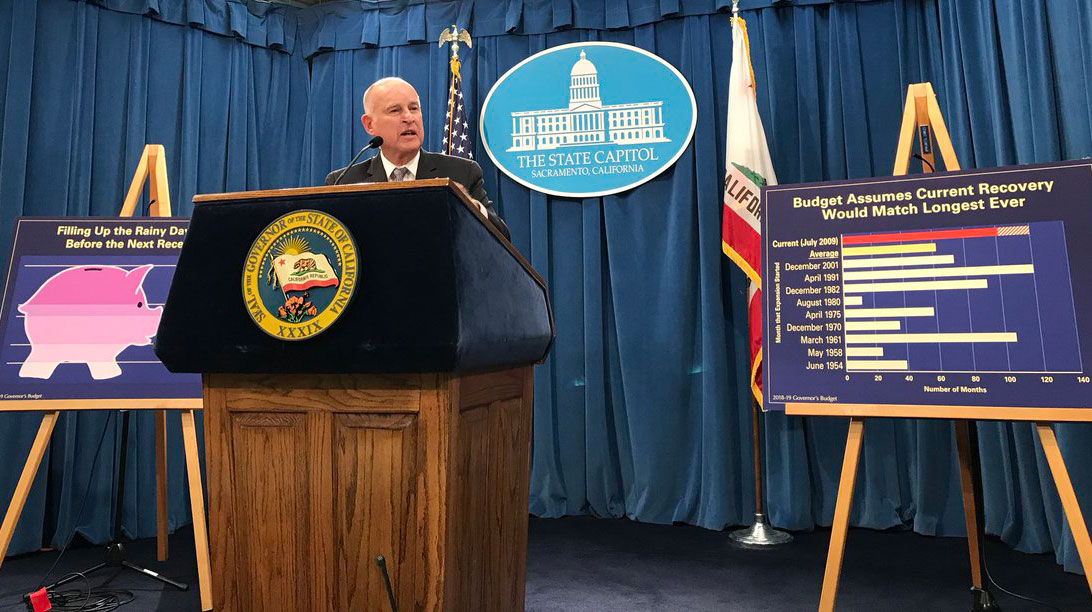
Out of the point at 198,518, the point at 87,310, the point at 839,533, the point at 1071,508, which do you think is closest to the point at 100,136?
the point at 87,310

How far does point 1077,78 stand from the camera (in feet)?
7.18

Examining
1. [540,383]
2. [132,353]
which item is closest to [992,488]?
[540,383]

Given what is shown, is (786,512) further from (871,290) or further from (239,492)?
(239,492)

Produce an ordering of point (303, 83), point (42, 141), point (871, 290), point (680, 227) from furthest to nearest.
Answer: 1. point (303, 83)
2. point (680, 227)
3. point (42, 141)
4. point (871, 290)

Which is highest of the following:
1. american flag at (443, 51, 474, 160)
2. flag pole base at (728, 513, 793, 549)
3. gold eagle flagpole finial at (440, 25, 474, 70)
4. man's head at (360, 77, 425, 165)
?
gold eagle flagpole finial at (440, 25, 474, 70)

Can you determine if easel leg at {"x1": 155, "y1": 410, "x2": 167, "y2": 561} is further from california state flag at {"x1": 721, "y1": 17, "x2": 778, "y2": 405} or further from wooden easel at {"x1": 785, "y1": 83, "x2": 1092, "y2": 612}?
california state flag at {"x1": 721, "y1": 17, "x2": 778, "y2": 405}

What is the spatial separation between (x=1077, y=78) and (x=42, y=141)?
3.95 m

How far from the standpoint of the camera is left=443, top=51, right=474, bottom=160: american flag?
3215 mm

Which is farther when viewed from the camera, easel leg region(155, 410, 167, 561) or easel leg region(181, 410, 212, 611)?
easel leg region(155, 410, 167, 561)

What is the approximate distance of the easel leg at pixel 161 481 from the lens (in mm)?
2381

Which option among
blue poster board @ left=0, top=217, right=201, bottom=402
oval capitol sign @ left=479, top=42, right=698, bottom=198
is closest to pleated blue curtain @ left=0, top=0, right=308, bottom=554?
blue poster board @ left=0, top=217, right=201, bottom=402

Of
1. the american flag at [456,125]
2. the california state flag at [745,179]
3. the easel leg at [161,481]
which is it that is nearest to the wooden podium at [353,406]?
the easel leg at [161,481]

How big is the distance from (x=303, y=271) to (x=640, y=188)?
2.56 metres

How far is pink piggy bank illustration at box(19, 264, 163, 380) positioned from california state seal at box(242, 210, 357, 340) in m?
1.48
